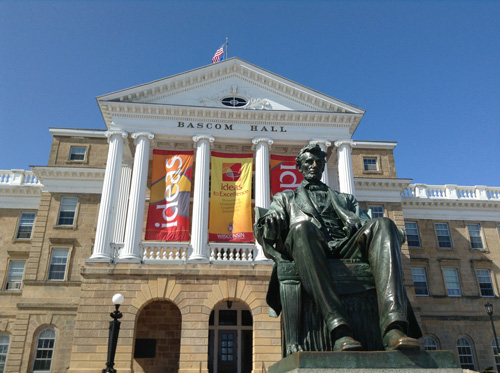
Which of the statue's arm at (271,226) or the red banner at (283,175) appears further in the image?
Result: the red banner at (283,175)

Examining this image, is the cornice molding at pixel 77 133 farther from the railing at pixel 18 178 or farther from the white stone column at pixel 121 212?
the white stone column at pixel 121 212

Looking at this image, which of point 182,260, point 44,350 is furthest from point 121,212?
point 44,350

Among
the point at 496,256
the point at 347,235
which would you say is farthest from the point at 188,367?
the point at 496,256

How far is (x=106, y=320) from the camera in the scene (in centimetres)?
2000

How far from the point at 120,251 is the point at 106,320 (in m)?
3.28

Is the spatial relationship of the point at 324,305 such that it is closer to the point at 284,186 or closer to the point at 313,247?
the point at 313,247

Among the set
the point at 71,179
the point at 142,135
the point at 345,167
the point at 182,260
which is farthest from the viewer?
the point at 71,179

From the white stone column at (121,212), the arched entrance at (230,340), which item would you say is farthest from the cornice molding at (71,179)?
the arched entrance at (230,340)

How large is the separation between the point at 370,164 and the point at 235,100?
11983mm

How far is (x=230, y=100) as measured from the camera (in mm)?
25781

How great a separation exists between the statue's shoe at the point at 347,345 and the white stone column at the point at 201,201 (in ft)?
58.7

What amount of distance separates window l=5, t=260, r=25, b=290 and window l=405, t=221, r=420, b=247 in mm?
26973

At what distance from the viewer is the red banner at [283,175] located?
22.8 meters

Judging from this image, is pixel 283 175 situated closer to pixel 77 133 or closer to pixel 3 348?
pixel 77 133
